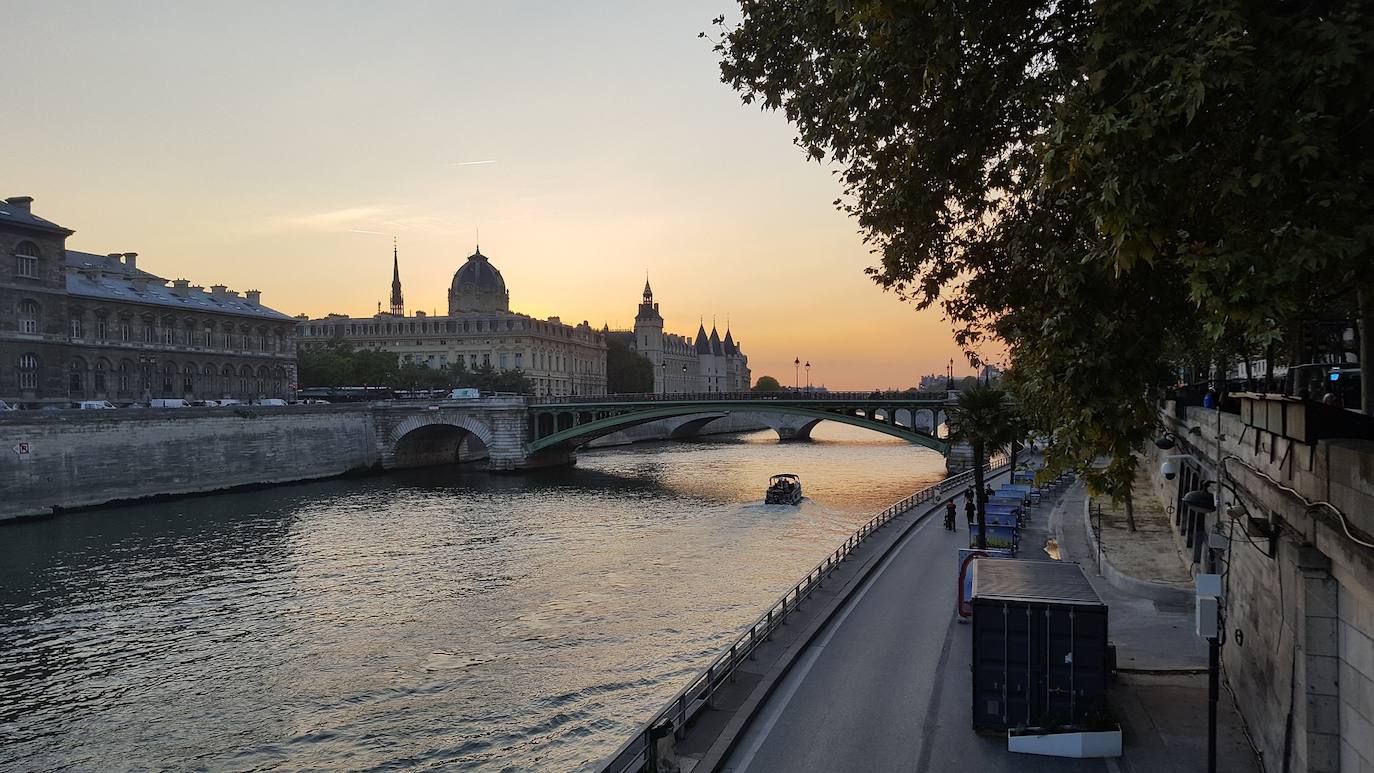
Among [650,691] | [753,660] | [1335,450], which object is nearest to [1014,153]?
[1335,450]

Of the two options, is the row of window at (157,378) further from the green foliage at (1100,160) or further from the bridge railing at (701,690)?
the green foliage at (1100,160)

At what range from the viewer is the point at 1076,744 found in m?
12.6

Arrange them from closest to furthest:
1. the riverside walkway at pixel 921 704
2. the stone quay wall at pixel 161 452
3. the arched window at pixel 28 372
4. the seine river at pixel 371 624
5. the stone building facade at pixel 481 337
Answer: the riverside walkway at pixel 921 704, the seine river at pixel 371 624, the stone quay wall at pixel 161 452, the arched window at pixel 28 372, the stone building facade at pixel 481 337

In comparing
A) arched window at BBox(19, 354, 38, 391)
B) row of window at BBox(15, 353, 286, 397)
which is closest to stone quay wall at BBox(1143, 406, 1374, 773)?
arched window at BBox(19, 354, 38, 391)

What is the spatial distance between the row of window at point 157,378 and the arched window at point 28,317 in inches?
75.8

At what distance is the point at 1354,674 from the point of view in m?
9.27

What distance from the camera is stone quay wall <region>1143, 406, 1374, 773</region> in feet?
28.9

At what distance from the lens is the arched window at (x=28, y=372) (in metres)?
60.2

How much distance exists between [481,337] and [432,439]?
161 feet

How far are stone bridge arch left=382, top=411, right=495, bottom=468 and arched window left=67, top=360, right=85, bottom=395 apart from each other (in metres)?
22.4

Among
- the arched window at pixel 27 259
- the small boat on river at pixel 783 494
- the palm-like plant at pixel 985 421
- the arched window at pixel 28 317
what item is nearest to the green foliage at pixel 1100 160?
the palm-like plant at pixel 985 421

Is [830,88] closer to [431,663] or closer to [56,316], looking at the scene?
[431,663]

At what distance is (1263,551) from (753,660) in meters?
8.71

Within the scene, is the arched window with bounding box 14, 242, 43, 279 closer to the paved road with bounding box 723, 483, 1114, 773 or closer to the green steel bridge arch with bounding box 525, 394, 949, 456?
the green steel bridge arch with bounding box 525, 394, 949, 456
